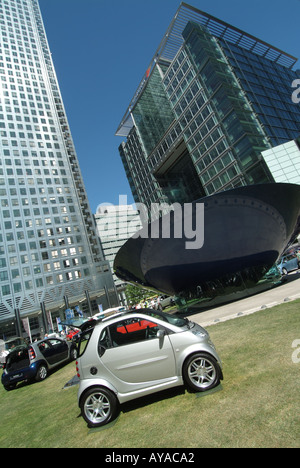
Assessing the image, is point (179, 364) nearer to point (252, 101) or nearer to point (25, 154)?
point (252, 101)

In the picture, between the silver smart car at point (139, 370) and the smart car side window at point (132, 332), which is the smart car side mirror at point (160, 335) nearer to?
the silver smart car at point (139, 370)

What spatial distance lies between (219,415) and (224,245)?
11329 millimetres

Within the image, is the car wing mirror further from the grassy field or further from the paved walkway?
the paved walkway

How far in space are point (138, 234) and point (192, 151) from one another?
46336 mm

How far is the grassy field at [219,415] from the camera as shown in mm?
3086

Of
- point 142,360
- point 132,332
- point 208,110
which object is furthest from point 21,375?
point 208,110

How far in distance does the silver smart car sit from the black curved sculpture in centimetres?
886

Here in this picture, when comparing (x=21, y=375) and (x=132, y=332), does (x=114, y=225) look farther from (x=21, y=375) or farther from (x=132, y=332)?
(x=132, y=332)

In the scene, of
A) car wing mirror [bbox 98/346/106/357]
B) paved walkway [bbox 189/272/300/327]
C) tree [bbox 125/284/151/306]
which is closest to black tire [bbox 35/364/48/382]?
paved walkway [bbox 189/272/300/327]

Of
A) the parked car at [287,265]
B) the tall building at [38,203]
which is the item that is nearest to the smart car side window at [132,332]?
the parked car at [287,265]

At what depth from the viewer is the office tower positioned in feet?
349

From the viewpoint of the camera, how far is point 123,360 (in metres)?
4.49

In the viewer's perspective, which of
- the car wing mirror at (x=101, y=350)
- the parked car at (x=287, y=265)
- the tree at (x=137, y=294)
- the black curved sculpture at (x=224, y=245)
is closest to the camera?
the car wing mirror at (x=101, y=350)
